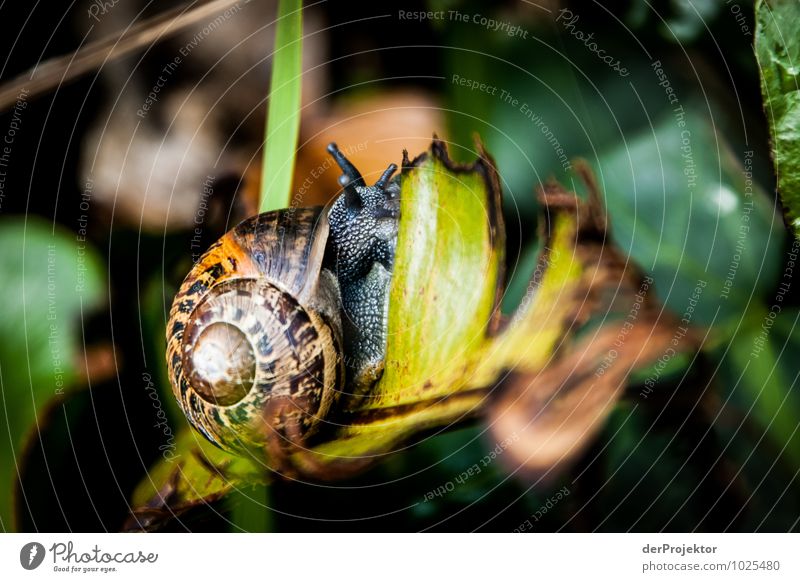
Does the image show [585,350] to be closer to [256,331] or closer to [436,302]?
[436,302]

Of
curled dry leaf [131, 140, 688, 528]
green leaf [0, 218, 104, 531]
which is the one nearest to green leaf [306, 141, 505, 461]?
curled dry leaf [131, 140, 688, 528]

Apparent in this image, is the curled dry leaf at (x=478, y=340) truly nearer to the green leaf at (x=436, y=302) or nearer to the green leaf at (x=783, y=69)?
the green leaf at (x=436, y=302)

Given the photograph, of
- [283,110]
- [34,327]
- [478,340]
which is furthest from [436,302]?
[34,327]
